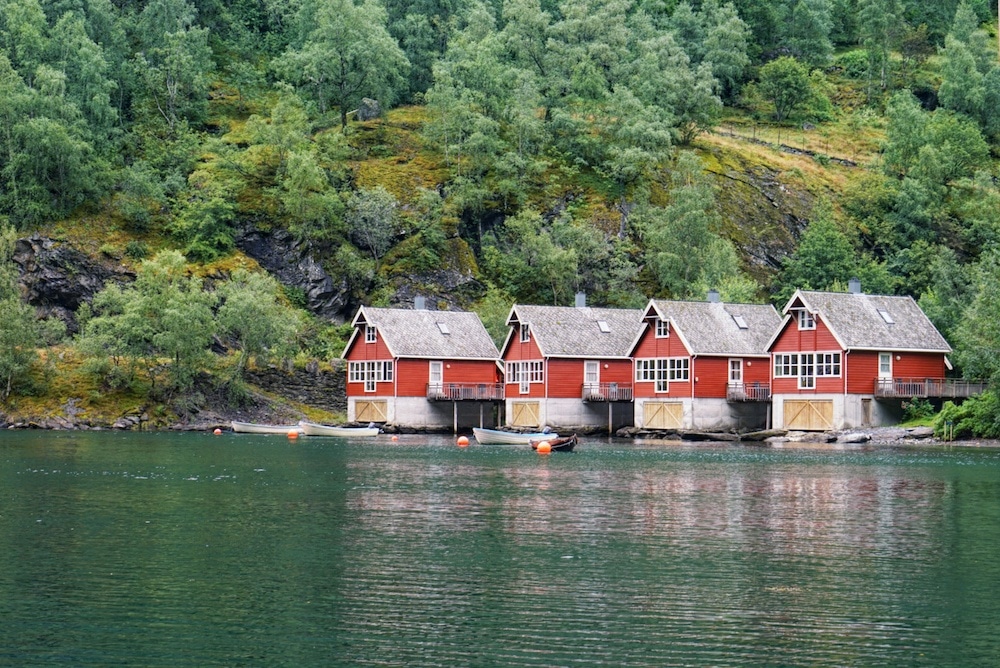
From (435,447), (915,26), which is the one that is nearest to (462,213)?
(435,447)

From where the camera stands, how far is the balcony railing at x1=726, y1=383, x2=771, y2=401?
87938 mm

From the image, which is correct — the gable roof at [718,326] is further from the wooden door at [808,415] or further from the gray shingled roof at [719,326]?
the wooden door at [808,415]

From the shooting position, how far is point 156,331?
91312mm

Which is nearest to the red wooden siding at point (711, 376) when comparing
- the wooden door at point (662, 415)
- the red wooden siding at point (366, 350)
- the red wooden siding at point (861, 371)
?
the wooden door at point (662, 415)

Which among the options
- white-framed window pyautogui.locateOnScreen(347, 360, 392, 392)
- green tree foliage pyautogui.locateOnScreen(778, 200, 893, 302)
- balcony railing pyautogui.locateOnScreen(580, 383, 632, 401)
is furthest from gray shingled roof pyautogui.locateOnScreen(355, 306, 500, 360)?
green tree foliage pyautogui.locateOnScreen(778, 200, 893, 302)

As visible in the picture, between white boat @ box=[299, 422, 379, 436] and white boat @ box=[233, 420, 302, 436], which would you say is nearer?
white boat @ box=[233, 420, 302, 436]

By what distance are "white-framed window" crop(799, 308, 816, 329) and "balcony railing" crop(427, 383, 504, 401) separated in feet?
77.0

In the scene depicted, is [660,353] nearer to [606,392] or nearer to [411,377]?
[606,392]

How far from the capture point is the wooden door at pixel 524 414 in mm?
95500

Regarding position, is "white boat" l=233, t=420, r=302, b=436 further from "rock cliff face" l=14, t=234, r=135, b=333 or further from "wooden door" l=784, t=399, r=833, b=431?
"wooden door" l=784, t=399, r=833, b=431

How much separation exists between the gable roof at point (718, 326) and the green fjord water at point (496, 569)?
33670mm

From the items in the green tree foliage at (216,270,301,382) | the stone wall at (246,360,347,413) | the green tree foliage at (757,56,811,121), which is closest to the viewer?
the green tree foliage at (216,270,301,382)

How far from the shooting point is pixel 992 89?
151125mm

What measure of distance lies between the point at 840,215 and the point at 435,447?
2547 inches
